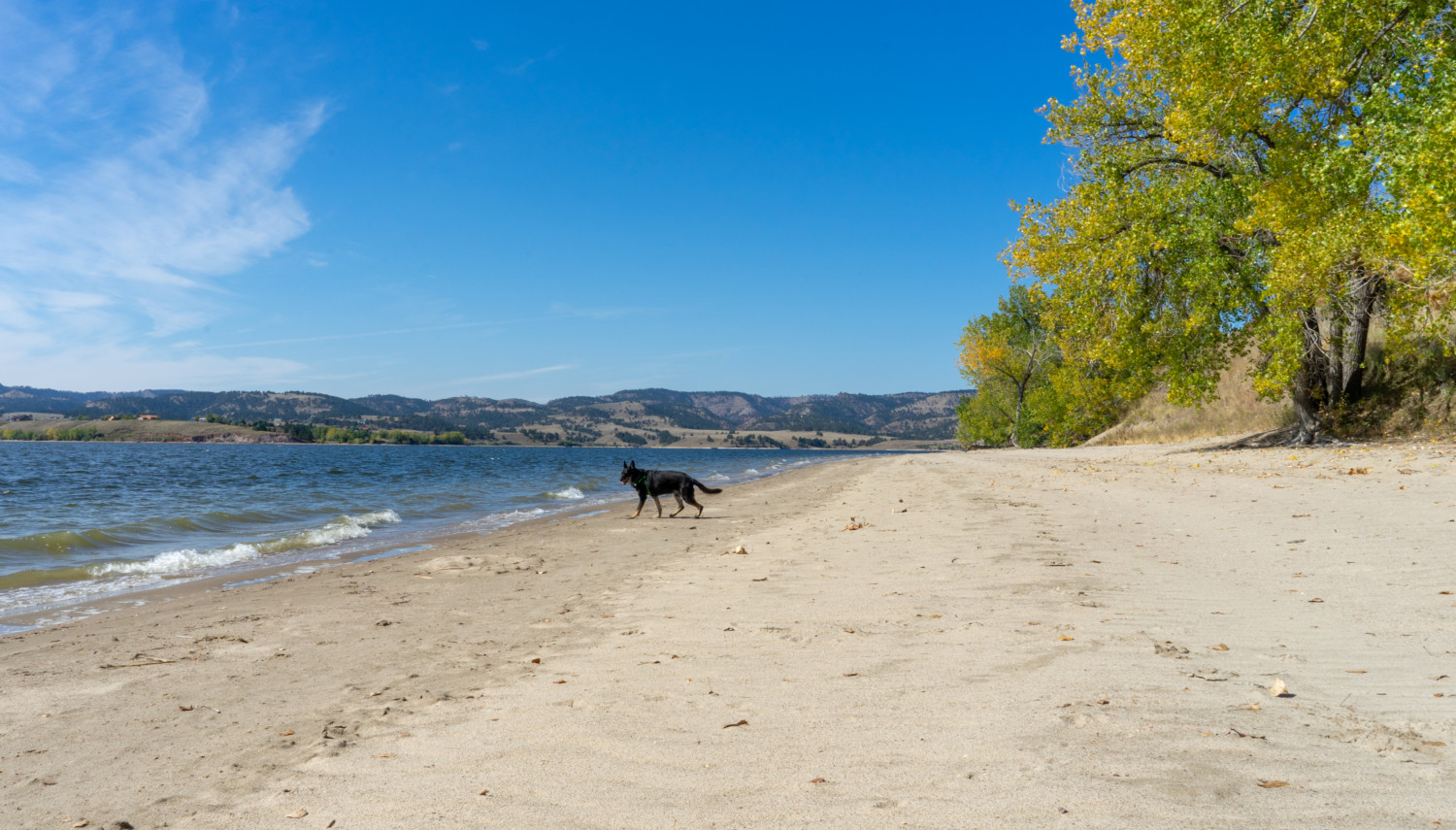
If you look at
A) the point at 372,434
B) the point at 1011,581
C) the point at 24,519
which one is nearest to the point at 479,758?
the point at 1011,581

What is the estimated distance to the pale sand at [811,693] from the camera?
9.20 ft

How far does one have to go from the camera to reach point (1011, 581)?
21.6 ft

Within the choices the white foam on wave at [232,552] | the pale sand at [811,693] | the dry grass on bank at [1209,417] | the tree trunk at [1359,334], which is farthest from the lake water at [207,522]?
the dry grass on bank at [1209,417]

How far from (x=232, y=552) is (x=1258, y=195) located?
2311 cm

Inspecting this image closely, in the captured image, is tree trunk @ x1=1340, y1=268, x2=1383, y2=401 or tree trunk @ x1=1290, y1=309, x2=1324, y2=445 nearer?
tree trunk @ x1=1340, y1=268, x2=1383, y2=401

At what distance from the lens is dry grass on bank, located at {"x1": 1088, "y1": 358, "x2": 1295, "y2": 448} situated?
2511 centimetres

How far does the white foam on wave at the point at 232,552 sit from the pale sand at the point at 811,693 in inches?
151

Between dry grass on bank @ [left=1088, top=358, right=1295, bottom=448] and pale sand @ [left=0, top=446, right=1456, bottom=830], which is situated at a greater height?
dry grass on bank @ [left=1088, top=358, right=1295, bottom=448]

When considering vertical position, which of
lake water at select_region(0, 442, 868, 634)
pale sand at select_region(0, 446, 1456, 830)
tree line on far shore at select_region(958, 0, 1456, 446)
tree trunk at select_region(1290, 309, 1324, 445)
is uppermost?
tree line on far shore at select_region(958, 0, 1456, 446)

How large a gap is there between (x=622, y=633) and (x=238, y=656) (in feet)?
10.5

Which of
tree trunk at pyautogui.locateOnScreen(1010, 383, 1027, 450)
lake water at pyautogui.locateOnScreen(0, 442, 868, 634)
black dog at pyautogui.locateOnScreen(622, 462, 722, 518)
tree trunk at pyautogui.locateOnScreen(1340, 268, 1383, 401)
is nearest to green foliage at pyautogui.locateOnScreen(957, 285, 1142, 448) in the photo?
tree trunk at pyautogui.locateOnScreen(1010, 383, 1027, 450)

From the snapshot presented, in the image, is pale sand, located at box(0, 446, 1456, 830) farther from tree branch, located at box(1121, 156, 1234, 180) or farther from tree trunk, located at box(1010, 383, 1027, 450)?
tree trunk, located at box(1010, 383, 1027, 450)

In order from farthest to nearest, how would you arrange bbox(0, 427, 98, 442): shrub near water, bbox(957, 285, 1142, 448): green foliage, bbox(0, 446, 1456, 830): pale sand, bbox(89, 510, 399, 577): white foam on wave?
bbox(0, 427, 98, 442): shrub near water < bbox(957, 285, 1142, 448): green foliage < bbox(89, 510, 399, 577): white foam on wave < bbox(0, 446, 1456, 830): pale sand

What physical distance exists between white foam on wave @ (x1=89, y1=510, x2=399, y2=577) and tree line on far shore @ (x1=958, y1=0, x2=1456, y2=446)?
19.4 metres
